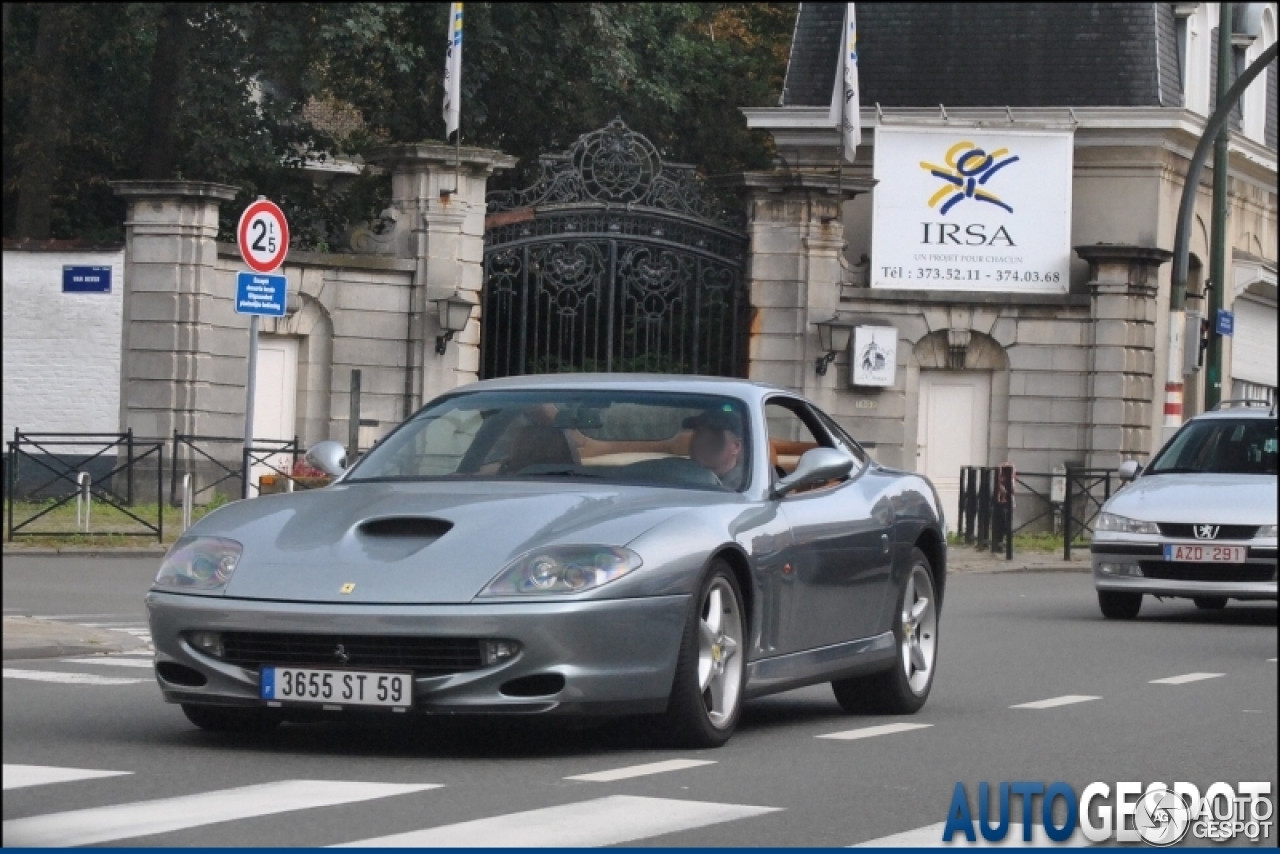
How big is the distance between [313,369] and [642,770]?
21097mm

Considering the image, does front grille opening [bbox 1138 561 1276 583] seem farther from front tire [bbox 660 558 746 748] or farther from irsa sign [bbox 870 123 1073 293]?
irsa sign [bbox 870 123 1073 293]

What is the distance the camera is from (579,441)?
30.0 feet

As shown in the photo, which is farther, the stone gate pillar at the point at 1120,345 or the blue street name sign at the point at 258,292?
the stone gate pillar at the point at 1120,345

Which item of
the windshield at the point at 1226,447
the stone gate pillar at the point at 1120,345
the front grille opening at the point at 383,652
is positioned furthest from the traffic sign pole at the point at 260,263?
the stone gate pillar at the point at 1120,345

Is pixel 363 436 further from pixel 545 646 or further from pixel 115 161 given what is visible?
pixel 115 161

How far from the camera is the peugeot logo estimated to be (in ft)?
56.2

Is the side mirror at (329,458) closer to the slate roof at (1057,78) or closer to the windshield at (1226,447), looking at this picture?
the windshield at (1226,447)

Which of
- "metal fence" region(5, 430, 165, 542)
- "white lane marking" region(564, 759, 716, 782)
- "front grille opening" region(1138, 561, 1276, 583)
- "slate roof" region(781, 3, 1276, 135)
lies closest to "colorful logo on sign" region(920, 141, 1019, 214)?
"slate roof" region(781, 3, 1276, 135)

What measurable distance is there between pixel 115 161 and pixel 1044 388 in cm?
2916

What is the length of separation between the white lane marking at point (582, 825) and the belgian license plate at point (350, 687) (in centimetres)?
102

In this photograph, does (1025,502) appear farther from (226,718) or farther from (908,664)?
(226,718)

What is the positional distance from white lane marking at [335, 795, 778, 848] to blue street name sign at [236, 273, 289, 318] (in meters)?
11.8

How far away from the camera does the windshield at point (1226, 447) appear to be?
58.6ft

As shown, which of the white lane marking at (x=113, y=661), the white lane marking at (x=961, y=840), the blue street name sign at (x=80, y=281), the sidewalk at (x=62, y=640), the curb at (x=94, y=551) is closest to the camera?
the blue street name sign at (x=80, y=281)
